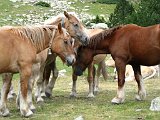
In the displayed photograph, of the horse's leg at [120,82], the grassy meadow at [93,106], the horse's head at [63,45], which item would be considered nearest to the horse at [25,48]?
the horse's head at [63,45]

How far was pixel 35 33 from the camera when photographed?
10.1 m

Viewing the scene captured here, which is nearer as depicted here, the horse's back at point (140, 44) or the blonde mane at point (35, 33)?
the blonde mane at point (35, 33)

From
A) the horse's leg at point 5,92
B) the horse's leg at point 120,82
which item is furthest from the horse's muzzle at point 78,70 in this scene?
the horse's leg at point 5,92

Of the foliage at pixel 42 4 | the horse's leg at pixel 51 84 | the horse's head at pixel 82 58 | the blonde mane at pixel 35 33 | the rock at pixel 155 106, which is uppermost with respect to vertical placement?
the blonde mane at pixel 35 33

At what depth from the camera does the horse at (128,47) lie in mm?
11406

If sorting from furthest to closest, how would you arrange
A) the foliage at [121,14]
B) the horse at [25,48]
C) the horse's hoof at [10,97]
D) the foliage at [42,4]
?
the foliage at [42,4] < the foliage at [121,14] < the horse's hoof at [10,97] < the horse at [25,48]

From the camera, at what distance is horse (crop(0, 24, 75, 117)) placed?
962 centimetres

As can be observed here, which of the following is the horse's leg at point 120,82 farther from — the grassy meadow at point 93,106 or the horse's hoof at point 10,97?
the horse's hoof at point 10,97

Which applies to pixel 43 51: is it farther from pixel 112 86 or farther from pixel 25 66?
pixel 112 86

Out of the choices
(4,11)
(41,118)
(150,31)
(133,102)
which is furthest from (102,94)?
(4,11)

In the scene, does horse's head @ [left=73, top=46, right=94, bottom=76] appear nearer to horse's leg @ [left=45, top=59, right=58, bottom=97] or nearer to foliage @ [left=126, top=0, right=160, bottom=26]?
horse's leg @ [left=45, top=59, right=58, bottom=97]

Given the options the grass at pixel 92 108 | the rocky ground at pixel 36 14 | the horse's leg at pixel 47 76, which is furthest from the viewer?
the rocky ground at pixel 36 14

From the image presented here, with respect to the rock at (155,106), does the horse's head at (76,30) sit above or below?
above

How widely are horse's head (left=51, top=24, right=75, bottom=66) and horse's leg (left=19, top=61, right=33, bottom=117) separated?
37.0 inches
